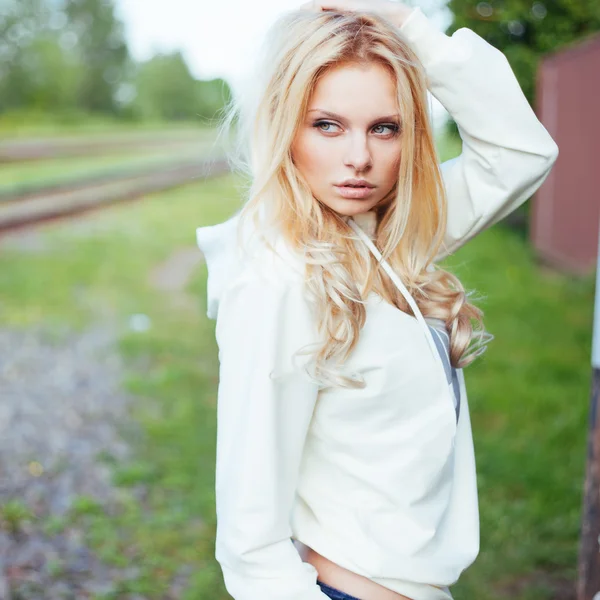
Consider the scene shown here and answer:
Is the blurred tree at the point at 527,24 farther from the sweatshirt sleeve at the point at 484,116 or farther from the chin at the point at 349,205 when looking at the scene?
the chin at the point at 349,205

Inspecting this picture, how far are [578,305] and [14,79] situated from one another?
24.8 feet

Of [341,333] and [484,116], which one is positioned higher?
[484,116]

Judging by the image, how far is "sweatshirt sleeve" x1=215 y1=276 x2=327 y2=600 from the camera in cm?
125

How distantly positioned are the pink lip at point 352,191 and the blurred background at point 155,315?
0.99 feet

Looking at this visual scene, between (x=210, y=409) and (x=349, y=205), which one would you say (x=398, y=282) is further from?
(x=210, y=409)

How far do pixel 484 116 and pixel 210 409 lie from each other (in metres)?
4.04

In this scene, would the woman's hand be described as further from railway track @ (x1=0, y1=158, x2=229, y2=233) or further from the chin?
railway track @ (x1=0, y1=158, x2=229, y2=233)

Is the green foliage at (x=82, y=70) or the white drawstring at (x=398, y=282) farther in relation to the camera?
the green foliage at (x=82, y=70)

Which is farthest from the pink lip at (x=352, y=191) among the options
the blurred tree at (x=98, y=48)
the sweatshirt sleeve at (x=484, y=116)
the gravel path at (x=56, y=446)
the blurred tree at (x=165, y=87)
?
the blurred tree at (x=165, y=87)

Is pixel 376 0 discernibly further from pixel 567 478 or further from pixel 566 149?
pixel 566 149

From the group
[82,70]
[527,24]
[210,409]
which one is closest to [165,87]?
[82,70]

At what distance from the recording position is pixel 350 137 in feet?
4.32

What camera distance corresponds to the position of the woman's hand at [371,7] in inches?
55.3

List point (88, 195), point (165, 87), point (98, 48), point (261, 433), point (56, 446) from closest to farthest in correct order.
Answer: point (261, 433) → point (56, 446) → point (88, 195) → point (98, 48) → point (165, 87)
